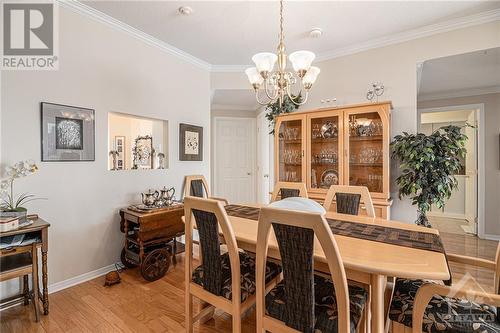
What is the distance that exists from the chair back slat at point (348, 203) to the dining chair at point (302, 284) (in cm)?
102

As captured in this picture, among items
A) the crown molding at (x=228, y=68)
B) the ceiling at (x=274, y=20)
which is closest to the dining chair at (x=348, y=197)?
the ceiling at (x=274, y=20)

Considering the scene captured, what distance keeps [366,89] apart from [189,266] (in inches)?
122

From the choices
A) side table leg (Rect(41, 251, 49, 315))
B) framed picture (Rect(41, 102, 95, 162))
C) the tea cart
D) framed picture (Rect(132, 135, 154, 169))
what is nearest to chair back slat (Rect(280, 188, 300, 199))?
the tea cart

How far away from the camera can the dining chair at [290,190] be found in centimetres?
253

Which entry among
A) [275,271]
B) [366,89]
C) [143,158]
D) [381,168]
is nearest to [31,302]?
[143,158]

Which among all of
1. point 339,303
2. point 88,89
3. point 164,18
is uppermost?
point 164,18

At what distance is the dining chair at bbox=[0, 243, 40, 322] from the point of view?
1.76 metres

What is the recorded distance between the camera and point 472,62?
314cm

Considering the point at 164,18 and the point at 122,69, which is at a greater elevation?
the point at 164,18

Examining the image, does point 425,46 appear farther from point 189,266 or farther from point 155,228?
point 155,228

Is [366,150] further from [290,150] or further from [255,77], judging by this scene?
[255,77]

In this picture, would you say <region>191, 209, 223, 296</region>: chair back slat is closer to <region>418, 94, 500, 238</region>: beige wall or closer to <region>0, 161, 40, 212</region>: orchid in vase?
<region>0, 161, 40, 212</region>: orchid in vase

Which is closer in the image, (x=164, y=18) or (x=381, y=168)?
(x=164, y=18)

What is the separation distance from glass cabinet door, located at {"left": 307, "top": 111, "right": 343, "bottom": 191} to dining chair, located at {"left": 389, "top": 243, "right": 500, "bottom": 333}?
2.00 m
